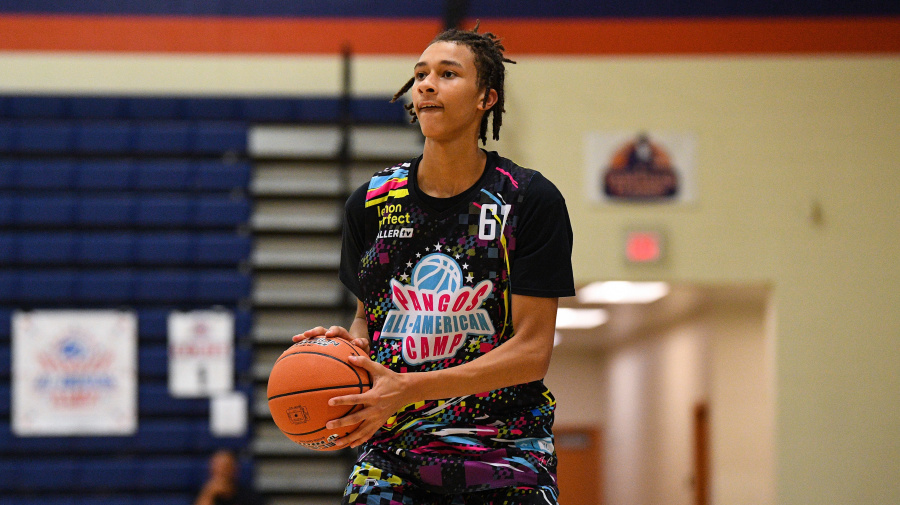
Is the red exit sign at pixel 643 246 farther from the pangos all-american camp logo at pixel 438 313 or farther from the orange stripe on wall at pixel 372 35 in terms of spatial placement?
the pangos all-american camp logo at pixel 438 313

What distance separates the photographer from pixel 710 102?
25.6ft

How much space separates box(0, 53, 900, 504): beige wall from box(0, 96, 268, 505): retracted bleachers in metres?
2.37

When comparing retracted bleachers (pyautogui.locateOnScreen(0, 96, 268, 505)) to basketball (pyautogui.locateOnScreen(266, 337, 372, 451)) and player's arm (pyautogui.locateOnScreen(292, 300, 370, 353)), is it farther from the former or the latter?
basketball (pyautogui.locateOnScreen(266, 337, 372, 451))

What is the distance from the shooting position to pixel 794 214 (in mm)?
7734

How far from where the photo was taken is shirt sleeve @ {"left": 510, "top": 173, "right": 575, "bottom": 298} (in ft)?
6.75

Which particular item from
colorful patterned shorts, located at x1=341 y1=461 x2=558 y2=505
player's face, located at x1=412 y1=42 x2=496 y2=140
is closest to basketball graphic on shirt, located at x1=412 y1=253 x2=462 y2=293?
player's face, located at x1=412 y1=42 x2=496 y2=140

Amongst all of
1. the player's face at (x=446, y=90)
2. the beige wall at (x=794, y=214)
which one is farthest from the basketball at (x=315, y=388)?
the beige wall at (x=794, y=214)

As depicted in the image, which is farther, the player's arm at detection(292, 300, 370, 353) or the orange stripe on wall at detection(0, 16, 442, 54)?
the orange stripe on wall at detection(0, 16, 442, 54)

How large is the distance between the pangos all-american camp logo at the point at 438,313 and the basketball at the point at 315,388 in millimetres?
117

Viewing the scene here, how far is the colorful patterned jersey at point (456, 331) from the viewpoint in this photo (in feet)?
6.63

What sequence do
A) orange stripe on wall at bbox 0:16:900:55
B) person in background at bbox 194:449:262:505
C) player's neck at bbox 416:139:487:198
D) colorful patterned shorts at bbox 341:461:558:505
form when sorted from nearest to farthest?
colorful patterned shorts at bbox 341:461:558:505
player's neck at bbox 416:139:487:198
person in background at bbox 194:449:262:505
orange stripe on wall at bbox 0:16:900:55

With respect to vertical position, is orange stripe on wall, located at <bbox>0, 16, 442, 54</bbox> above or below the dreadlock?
above

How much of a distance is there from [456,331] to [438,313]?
5 cm

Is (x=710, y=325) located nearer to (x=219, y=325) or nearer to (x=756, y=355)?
(x=756, y=355)
